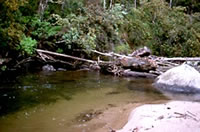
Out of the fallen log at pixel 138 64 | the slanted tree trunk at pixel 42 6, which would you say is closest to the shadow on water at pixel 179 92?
the fallen log at pixel 138 64

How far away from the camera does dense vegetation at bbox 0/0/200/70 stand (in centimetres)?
1149

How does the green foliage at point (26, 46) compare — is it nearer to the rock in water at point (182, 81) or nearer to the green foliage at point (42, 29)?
the green foliage at point (42, 29)

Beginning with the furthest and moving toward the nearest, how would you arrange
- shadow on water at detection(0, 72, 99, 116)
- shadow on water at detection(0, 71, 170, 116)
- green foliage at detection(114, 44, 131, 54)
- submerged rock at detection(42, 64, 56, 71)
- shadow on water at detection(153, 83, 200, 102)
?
green foliage at detection(114, 44, 131, 54)
submerged rock at detection(42, 64, 56, 71)
shadow on water at detection(153, 83, 200, 102)
shadow on water at detection(0, 71, 170, 116)
shadow on water at detection(0, 72, 99, 116)

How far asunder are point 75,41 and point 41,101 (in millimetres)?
5975

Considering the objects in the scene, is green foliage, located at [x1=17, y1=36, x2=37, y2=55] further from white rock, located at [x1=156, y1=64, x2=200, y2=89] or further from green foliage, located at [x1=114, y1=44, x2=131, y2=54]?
white rock, located at [x1=156, y1=64, x2=200, y2=89]

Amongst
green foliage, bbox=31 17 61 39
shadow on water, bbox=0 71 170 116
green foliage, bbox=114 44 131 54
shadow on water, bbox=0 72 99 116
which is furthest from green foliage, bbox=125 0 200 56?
shadow on water, bbox=0 72 99 116

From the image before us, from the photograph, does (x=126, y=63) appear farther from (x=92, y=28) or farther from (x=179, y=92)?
(x=179, y=92)

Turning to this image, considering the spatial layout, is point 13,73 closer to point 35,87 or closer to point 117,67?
point 35,87

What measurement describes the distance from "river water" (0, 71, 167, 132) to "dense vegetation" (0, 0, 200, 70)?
5.98 ft

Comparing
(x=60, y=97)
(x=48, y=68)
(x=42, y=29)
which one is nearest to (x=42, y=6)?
(x=42, y=29)

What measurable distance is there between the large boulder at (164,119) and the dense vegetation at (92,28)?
591cm

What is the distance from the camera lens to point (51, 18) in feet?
46.7

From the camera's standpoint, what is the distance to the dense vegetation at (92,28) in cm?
1149

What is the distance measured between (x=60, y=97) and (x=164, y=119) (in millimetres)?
3756
